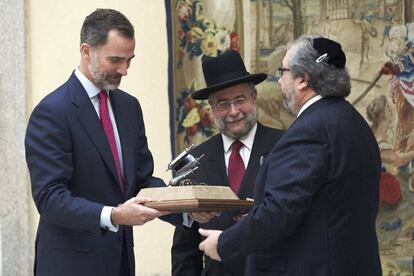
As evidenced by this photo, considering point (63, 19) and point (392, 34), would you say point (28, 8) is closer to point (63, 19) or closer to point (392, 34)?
point (63, 19)

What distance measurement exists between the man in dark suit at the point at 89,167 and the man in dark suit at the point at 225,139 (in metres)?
0.54

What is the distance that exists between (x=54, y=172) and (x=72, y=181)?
0.16 m

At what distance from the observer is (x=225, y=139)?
19.8ft

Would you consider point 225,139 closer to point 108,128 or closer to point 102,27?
point 108,128

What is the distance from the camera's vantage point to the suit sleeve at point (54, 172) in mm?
5152

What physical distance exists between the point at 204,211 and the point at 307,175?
0.71 metres

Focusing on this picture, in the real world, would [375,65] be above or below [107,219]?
above

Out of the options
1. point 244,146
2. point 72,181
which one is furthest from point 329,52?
point 72,181

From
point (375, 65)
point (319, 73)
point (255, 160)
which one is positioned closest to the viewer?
point (319, 73)

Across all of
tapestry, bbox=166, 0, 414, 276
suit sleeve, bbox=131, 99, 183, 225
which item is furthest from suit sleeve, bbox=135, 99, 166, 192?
tapestry, bbox=166, 0, 414, 276

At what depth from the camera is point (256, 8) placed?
7.40m

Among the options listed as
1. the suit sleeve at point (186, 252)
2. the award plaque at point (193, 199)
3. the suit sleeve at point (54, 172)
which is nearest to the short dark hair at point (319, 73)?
the award plaque at point (193, 199)

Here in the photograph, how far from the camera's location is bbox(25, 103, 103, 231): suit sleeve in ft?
16.9

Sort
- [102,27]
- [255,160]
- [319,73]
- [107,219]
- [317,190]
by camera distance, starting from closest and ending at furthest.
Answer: [317,190] < [319,73] < [107,219] < [102,27] < [255,160]
